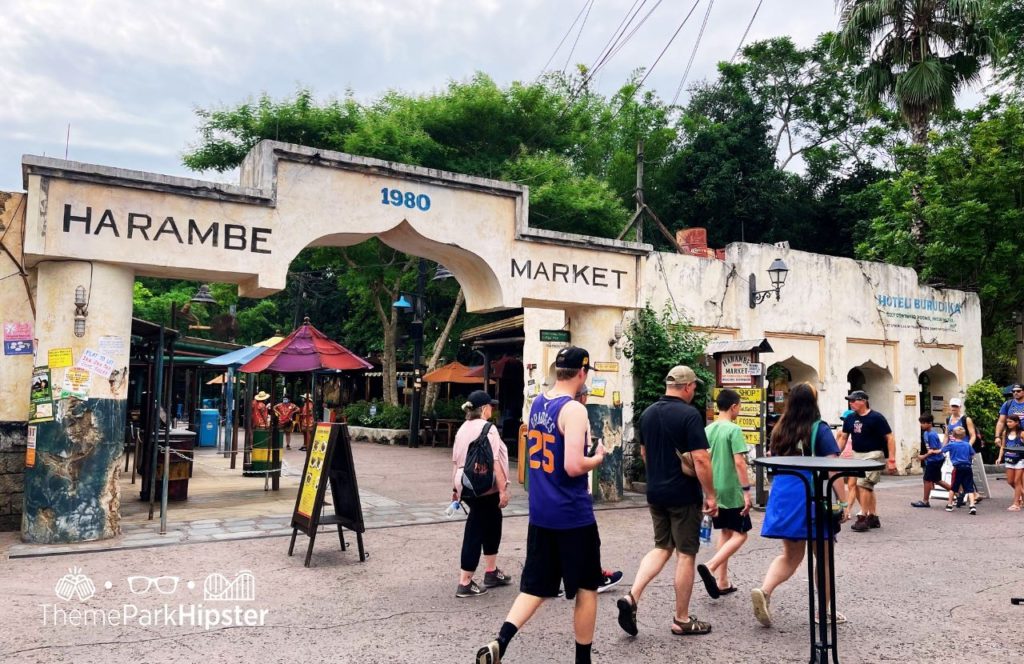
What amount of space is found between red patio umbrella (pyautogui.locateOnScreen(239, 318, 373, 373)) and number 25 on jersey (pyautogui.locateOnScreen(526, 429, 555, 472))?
8272 mm

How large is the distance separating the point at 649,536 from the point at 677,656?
409 centimetres

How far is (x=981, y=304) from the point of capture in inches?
788

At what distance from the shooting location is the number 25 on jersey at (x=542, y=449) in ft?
14.3

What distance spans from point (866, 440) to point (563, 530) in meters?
6.44

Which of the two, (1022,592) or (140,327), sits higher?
(140,327)

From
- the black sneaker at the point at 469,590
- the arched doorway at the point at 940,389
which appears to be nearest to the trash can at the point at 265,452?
the black sneaker at the point at 469,590

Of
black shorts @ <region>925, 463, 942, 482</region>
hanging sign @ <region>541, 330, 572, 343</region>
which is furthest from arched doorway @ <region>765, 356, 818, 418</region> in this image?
hanging sign @ <region>541, 330, 572, 343</region>

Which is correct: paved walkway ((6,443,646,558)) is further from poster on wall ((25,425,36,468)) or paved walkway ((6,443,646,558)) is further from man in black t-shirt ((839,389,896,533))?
man in black t-shirt ((839,389,896,533))

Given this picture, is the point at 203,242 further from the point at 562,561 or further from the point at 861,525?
the point at 861,525

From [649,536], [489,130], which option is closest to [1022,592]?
[649,536]

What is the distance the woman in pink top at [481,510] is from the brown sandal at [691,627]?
1704mm

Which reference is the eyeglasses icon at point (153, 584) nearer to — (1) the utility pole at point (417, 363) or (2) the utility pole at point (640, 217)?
(2) the utility pole at point (640, 217)

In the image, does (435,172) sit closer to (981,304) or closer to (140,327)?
(140,327)

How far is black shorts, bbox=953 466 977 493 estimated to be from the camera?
1093 centimetres
